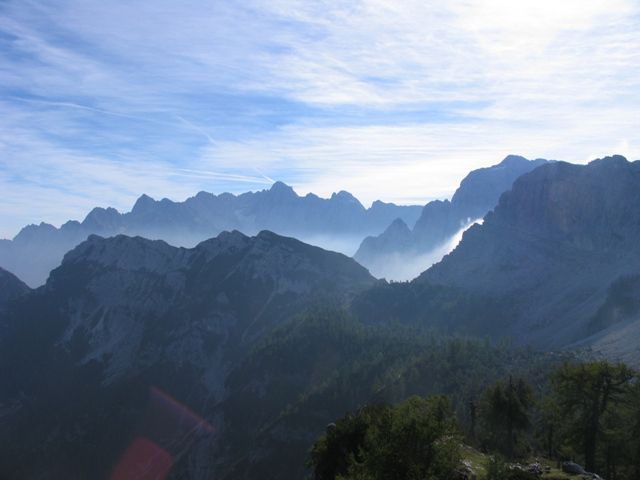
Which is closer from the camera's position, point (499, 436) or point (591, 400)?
point (591, 400)

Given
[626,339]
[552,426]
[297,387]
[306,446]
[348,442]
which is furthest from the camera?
[297,387]

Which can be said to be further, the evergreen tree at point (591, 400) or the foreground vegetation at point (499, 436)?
the evergreen tree at point (591, 400)

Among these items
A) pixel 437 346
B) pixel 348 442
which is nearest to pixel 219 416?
pixel 437 346

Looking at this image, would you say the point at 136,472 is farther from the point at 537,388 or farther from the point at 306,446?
the point at 537,388

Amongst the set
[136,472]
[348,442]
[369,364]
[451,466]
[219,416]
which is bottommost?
[136,472]

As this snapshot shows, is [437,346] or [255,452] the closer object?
[255,452]

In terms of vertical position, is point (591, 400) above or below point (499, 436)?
above

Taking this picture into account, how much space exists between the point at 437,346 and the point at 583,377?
5139 inches

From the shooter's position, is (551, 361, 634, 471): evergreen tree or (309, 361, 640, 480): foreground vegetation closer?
(309, 361, 640, 480): foreground vegetation

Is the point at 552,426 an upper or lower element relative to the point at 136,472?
upper

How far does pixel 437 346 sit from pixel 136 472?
112 m

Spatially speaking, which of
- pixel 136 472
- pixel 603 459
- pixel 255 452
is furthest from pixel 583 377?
pixel 136 472

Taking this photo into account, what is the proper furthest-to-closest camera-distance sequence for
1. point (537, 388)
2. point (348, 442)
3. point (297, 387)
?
point (297, 387), point (537, 388), point (348, 442)

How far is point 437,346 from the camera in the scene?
18950cm
